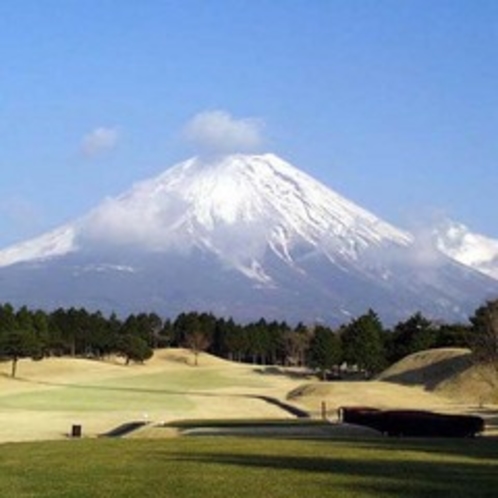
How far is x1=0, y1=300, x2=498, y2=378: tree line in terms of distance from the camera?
111 metres

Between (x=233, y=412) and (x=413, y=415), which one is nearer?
(x=413, y=415)

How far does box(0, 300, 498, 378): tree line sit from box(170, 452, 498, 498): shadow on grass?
45.6 m

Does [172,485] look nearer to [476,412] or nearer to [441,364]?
[476,412]

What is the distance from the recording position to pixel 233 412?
221ft

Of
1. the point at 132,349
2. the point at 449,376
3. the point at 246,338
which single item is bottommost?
the point at 449,376

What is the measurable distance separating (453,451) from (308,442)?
4999 mm

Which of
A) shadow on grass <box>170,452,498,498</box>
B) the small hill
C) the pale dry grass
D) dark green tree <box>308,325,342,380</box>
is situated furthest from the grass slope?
shadow on grass <box>170,452,498,498</box>

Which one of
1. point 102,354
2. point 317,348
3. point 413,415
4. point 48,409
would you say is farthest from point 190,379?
point 413,415

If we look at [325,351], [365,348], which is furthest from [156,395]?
[325,351]

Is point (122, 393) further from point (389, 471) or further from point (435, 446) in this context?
point (389, 471)

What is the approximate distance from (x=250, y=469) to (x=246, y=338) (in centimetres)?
12846

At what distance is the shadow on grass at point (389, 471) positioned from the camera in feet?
67.6

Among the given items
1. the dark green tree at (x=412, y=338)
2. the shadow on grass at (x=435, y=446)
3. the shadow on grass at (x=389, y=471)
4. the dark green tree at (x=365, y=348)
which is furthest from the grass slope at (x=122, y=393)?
the shadow on grass at (x=389, y=471)

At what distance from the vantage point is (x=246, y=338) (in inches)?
6014
